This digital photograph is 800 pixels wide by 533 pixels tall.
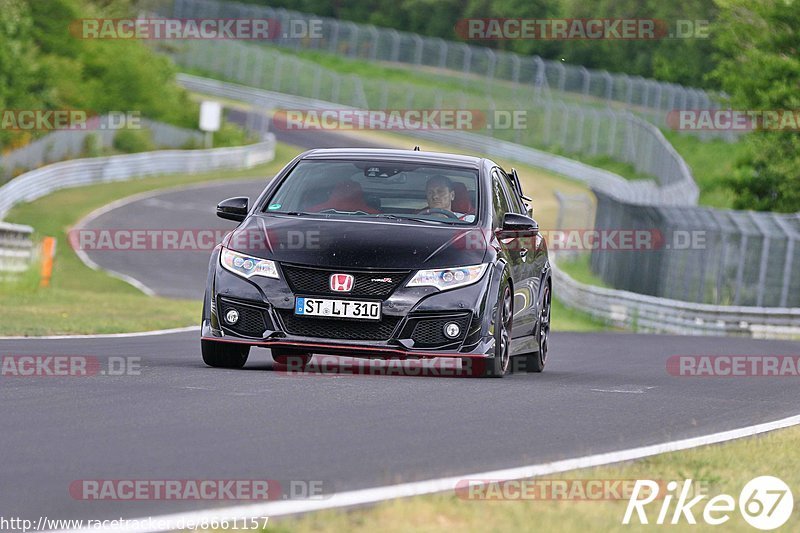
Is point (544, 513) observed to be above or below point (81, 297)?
above

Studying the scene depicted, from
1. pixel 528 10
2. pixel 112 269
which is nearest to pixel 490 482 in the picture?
pixel 112 269

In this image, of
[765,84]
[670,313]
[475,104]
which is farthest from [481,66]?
[670,313]

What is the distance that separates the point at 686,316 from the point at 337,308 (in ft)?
61.6

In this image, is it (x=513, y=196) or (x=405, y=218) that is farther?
(x=513, y=196)

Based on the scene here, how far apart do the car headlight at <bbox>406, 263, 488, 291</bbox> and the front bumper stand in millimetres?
40

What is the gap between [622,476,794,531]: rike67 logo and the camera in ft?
20.9

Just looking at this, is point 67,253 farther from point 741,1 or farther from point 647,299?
point 741,1

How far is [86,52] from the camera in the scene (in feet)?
221

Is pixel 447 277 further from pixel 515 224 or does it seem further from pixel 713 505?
pixel 713 505

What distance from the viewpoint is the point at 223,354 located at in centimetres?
1198

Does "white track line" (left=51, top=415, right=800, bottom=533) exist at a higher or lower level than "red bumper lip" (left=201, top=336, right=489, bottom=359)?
higher

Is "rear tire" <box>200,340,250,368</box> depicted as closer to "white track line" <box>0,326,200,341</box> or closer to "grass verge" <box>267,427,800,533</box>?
"white track line" <box>0,326,200,341</box>

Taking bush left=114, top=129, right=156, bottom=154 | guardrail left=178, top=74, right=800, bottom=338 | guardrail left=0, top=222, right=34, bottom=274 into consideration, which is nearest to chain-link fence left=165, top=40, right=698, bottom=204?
guardrail left=178, top=74, right=800, bottom=338

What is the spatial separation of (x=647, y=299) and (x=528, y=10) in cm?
7373
